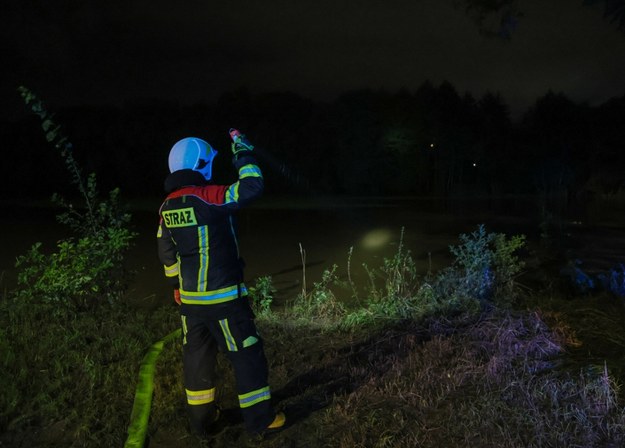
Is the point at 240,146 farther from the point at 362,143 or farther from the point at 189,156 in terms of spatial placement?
the point at 362,143

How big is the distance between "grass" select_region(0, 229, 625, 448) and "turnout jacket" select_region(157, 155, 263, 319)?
3.17 feet

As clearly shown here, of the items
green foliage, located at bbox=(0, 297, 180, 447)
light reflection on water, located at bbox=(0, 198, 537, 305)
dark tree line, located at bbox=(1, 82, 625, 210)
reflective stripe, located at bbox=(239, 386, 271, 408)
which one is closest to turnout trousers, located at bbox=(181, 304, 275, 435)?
reflective stripe, located at bbox=(239, 386, 271, 408)

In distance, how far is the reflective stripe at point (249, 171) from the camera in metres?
3.41

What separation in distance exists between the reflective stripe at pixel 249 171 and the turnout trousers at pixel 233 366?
860 millimetres

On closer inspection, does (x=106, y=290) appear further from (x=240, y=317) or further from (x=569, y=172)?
(x=569, y=172)

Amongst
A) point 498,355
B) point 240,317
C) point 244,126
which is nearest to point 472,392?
point 498,355

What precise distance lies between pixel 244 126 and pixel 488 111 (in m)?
26.8

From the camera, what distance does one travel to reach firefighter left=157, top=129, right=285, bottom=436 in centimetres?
346

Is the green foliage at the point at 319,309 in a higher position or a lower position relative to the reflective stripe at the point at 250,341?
lower

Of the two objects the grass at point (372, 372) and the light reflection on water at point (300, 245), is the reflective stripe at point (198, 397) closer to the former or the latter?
the grass at point (372, 372)

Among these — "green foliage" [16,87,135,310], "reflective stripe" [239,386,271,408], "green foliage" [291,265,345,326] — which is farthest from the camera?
"green foliage" [291,265,345,326]

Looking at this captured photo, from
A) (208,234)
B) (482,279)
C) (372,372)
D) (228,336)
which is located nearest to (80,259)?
(208,234)

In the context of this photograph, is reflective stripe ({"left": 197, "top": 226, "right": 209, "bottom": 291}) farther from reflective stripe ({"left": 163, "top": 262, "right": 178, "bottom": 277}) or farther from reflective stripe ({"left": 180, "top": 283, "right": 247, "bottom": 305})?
reflective stripe ({"left": 163, "top": 262, "right": 178, "bottom": 277})

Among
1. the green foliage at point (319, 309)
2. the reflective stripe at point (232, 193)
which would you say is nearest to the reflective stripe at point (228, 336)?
the reflective stripe at point (232, 193)
